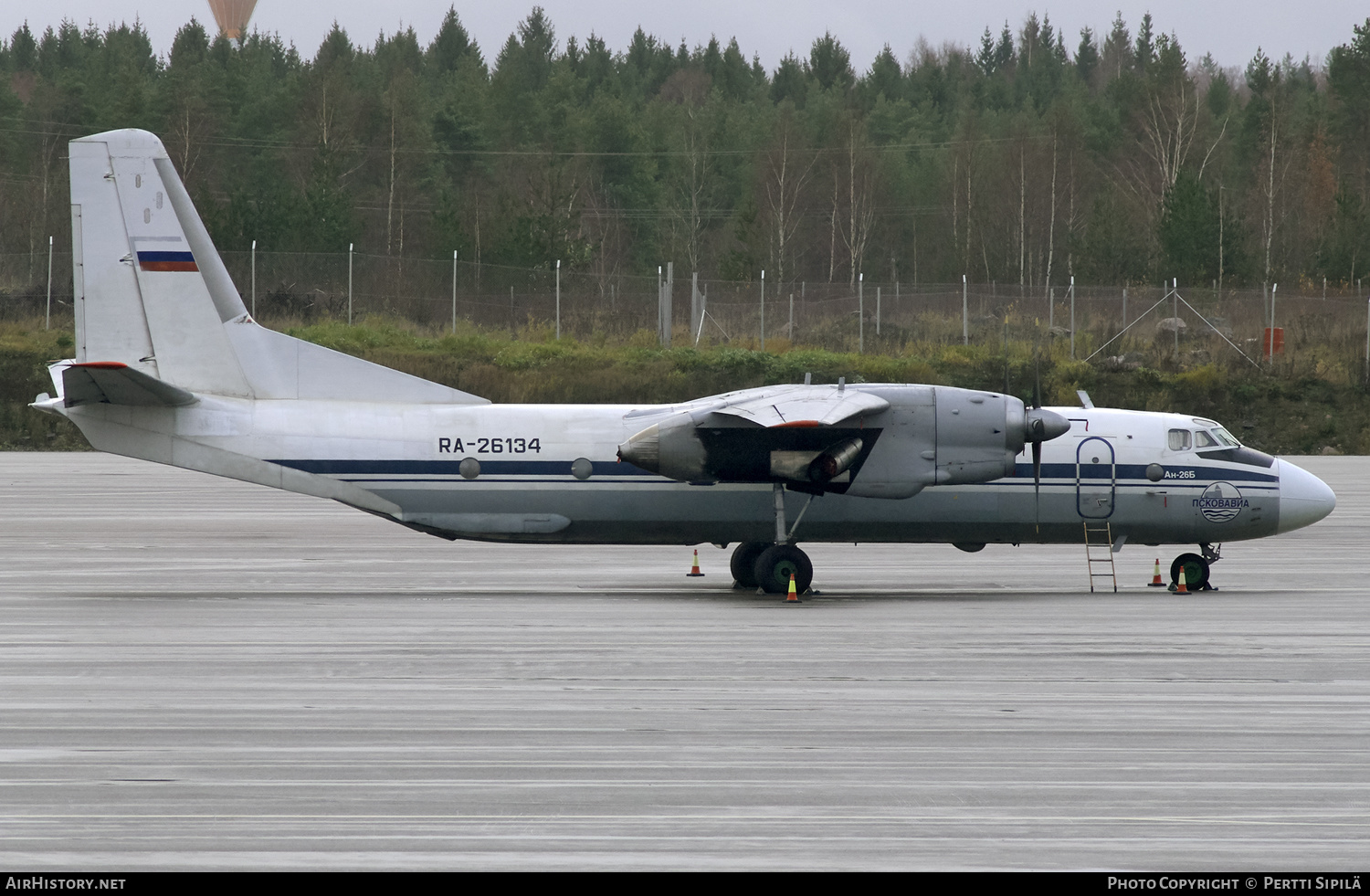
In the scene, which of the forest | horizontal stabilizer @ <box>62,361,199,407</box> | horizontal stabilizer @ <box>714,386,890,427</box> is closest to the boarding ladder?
horizontal stabilizer @ <box>714,386,890,427</box>

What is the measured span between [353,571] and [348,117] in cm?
6900

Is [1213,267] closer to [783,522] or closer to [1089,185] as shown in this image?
[1089,185]

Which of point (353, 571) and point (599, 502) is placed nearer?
point (599, 502)

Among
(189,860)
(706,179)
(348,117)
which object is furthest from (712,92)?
(189,860)

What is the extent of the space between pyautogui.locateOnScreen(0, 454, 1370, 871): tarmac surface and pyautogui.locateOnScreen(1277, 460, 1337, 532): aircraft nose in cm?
95

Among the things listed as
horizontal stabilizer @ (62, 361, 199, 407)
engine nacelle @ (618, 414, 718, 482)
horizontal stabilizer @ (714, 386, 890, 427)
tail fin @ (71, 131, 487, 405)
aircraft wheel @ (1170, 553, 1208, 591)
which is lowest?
aircraft wheel @ (1170, 553, 1208, 591)

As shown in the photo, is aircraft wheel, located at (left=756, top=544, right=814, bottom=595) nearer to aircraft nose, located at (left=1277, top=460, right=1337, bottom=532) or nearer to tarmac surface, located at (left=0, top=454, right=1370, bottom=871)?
tarmac surface, located at (left=0, top=454, right=1370, bottom=871)

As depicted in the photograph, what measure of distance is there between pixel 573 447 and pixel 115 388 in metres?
6.16

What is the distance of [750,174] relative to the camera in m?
86.8

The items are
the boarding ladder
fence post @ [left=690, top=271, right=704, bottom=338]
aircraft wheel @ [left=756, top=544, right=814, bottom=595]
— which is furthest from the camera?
A: fence post @ [left=690, top=271, right=704, bottom=338]

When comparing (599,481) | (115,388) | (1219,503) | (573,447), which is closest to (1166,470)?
(1219,503)

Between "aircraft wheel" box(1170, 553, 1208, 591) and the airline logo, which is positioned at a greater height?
the airline logo

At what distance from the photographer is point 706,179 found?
88750 mm

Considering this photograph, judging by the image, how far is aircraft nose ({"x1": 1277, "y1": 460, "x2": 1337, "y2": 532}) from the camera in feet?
67.9
